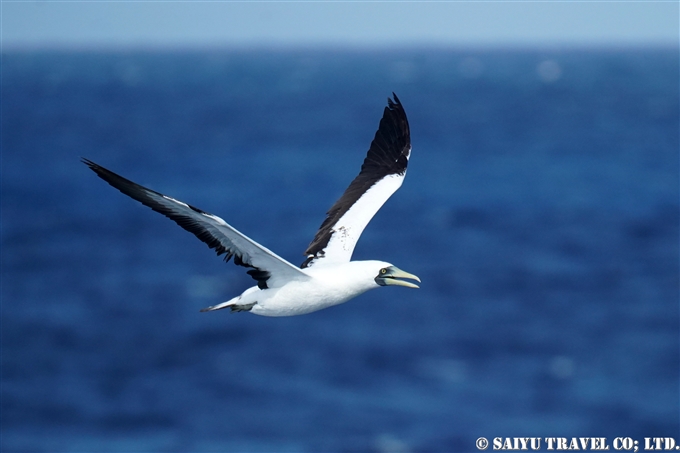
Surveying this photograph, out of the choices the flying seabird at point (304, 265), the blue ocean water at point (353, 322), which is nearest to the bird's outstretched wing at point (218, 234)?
the flying seabird at point (304, 265)

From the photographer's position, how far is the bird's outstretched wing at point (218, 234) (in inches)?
639

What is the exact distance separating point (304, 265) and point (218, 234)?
9.72 feet

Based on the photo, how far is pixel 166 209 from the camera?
16703 mm

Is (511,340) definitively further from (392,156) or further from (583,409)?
(392,156)

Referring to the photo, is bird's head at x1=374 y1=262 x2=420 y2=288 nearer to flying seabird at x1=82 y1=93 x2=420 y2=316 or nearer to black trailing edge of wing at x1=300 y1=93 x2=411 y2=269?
flying seabird at x1=82 y1=93 x2=420 y2=316

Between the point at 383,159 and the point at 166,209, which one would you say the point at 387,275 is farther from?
the point at 383,159

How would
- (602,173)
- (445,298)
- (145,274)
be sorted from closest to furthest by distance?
(445,298)
(145,274)
(602,173)

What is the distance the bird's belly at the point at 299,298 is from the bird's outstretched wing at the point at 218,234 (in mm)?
184

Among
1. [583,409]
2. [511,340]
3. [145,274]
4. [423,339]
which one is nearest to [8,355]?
[145,274]

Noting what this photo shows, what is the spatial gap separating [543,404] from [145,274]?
40198 millimetres

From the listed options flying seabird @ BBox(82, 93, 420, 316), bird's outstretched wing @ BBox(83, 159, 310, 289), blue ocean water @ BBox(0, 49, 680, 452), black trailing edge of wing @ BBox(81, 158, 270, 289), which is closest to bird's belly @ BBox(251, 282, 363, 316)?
flying seabird @ BBox(82, 93, 420, 316)

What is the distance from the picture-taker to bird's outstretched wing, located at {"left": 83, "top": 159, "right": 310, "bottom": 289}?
53.2 feet

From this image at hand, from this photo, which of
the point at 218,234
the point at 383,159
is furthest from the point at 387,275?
the point at 383,159

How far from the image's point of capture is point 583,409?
6431 centimetres
